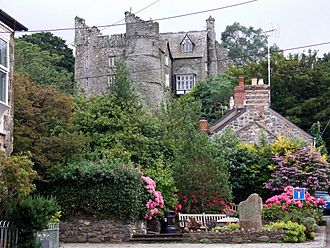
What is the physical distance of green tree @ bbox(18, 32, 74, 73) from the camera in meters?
80.6

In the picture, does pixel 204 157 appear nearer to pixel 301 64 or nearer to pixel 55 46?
pixel 301 64

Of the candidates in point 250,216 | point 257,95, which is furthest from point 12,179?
point 257,95

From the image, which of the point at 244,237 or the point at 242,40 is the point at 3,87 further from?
the point at 242,40

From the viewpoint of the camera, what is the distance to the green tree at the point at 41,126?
80.3 feet

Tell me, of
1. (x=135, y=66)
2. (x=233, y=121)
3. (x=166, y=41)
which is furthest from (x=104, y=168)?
(x=166, y=41)

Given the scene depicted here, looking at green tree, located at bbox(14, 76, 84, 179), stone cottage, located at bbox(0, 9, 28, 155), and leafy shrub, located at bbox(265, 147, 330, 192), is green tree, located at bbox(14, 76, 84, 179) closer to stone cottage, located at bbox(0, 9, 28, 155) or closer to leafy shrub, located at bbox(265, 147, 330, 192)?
stone cottage, located at bbox(0, 9, 28, 155)

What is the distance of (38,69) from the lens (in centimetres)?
5334

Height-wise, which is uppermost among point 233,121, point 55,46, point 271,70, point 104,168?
point 55,46

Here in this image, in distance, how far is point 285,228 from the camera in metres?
23.7

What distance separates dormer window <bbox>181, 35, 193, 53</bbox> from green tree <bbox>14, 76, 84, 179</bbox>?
203 ft

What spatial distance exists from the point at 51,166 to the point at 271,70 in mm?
44095

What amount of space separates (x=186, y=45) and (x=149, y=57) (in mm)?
11364

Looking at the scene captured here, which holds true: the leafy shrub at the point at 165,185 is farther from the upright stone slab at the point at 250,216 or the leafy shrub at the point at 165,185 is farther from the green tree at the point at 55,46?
the green tree at the point at 55,46

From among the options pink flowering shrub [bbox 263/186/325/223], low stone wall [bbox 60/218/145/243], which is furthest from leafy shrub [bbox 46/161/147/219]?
pink flowering shrub [bbox 263/186/325/223]
